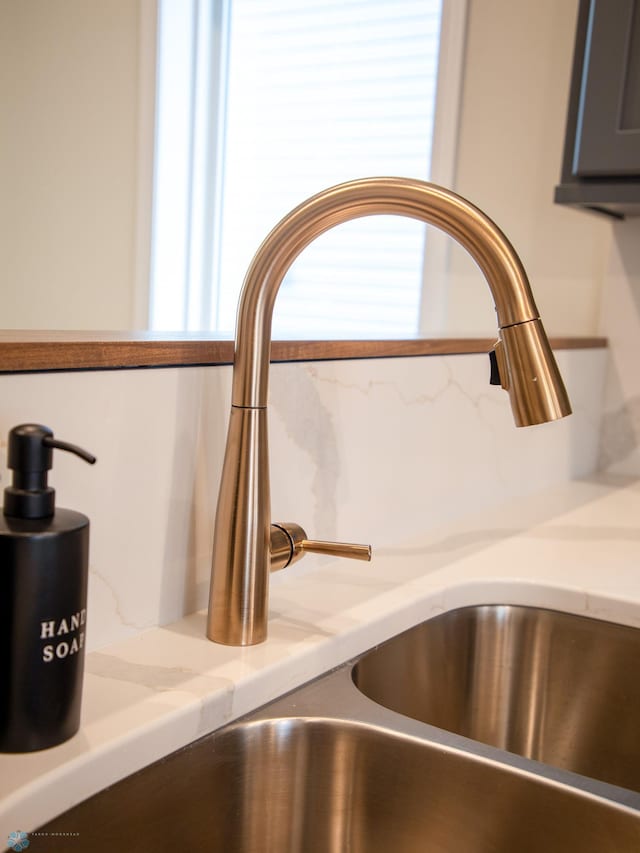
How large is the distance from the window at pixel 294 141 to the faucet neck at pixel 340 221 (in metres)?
1.34

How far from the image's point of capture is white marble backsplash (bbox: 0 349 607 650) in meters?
0.65

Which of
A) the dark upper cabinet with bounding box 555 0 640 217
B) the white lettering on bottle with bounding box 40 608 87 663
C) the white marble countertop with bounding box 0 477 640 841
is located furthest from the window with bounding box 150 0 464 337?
the white lettering on bottle with bounding box 40 608 87 663

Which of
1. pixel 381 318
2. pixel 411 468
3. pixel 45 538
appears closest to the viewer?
pixel 45 538

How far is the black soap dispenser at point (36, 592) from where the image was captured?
47cm

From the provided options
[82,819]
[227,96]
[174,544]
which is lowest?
[82,819]

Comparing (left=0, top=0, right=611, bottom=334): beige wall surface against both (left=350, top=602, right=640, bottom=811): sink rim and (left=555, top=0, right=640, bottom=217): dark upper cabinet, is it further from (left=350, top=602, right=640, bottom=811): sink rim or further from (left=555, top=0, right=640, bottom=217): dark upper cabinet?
(left=350, top=602, right=640, bottom=811): sink rim

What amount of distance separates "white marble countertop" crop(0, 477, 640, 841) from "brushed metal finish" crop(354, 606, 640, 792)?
0.08 feet

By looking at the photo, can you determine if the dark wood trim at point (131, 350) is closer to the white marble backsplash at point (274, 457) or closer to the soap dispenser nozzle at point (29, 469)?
the white marble backsplash at point (274, 457)

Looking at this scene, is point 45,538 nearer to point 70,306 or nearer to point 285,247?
point 285,247

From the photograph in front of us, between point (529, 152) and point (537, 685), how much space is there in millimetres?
1303

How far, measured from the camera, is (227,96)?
2635mm

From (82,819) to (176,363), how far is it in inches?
13.4

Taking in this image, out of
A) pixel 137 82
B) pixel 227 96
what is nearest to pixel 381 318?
pixel 227 96

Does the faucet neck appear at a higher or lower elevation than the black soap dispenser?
higher
